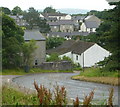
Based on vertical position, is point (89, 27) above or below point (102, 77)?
above

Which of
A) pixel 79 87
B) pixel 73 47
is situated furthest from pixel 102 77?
pixel 73 47

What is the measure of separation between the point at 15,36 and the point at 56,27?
3637 centimetres

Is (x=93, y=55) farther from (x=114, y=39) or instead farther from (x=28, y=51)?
(x=114, y=39)

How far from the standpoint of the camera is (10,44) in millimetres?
22750

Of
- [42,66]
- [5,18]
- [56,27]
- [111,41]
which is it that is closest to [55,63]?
[42,66]

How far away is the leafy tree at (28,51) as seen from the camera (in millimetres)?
24303

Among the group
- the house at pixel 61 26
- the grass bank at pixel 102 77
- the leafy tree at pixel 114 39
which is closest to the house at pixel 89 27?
the house at pixel 61 26

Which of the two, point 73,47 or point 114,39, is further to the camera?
point 73,47

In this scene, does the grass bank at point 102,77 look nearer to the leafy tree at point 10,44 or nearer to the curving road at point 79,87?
the curving road at point 79,87

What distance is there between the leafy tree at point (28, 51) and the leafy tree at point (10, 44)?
0.46 metres

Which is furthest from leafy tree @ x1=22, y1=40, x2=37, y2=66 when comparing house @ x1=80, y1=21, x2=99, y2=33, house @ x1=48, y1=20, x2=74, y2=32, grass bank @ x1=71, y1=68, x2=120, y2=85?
house @ x1=48, y1=20, x2=74, y2=32

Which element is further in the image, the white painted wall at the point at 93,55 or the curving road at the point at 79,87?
the white painted wall at the point at 93,55

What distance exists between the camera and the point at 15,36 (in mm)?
24000

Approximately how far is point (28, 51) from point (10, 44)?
2.08m
